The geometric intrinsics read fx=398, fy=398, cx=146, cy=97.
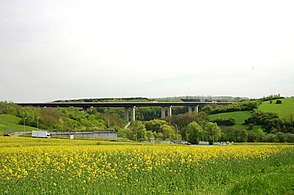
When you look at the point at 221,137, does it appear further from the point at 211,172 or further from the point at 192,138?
the point at 211,172

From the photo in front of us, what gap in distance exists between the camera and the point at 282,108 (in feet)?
307

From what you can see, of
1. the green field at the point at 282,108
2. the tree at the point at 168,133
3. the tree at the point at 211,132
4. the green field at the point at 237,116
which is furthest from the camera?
the tree at the point at 168,133

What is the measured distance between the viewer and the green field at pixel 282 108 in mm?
84213

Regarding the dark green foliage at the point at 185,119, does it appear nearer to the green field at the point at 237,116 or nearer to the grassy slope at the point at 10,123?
the green field at the point at 237,116

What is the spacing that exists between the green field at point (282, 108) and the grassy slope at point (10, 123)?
178 ft

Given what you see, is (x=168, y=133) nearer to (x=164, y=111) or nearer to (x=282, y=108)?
(x=282, y=108)

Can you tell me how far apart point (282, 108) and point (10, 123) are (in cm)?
6339

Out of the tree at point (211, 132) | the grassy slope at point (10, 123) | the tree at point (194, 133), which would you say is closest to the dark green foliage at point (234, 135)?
the tree at point (211, 132)

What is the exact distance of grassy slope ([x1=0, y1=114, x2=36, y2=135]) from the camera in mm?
83213

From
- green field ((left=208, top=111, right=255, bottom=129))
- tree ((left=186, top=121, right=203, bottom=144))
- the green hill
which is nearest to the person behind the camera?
tree ((left=186, top=121, right=203, bottom=144))

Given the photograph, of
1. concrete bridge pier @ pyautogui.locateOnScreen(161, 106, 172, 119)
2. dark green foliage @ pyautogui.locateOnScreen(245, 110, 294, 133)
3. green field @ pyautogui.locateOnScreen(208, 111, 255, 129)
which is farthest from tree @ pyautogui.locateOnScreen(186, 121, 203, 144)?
concrete bridge pier @ pyautogui.locateOnScreen(161, 106, 172, 119)

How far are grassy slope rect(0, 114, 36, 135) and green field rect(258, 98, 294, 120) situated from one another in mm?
54220

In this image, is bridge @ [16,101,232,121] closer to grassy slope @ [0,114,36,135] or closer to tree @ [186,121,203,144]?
grassy slope @ [0,114,36,135]

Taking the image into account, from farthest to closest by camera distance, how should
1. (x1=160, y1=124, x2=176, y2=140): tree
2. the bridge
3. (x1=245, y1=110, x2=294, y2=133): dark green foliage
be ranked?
the bridge, (x1=160, y1=124, x2=176, y2=140): tree, (x1=245, y1=110, x2=294, y2=133): dark green foliage
